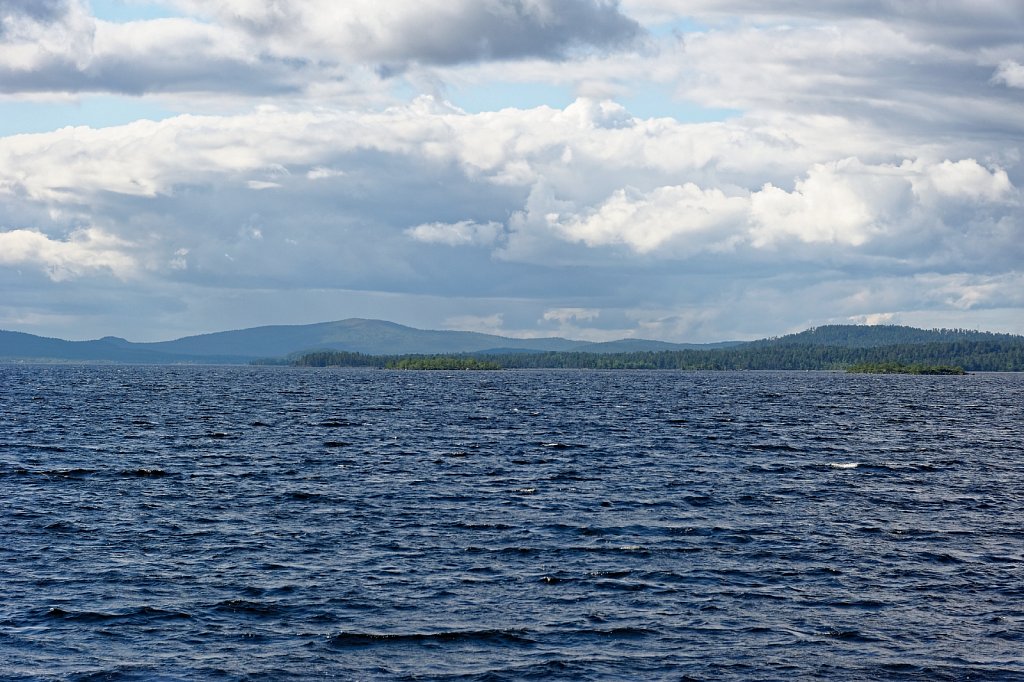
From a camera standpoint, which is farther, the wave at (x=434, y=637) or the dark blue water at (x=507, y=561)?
the wave at (x=434, y=637)

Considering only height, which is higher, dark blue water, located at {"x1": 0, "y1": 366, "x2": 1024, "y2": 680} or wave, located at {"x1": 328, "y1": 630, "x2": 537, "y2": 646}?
dark blue water, located at {"x1": 0, "y1": 366, "x2": 1024, "y2": 680}

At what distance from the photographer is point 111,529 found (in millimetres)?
46469

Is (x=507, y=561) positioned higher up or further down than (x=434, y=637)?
higher up

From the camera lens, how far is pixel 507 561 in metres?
41.0

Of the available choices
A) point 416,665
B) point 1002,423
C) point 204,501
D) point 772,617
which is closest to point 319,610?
point 416,665

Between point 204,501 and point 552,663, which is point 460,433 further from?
point 552,663

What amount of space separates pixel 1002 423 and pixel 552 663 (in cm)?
10048

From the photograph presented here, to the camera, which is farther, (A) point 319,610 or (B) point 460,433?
(B) point 460,433

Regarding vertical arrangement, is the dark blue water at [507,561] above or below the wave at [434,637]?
above

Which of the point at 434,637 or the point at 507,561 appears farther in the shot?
the point at 507,561

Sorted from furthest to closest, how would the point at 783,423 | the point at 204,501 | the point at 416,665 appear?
the point at 783,423 → the point at 204,501 → the point at 416,665

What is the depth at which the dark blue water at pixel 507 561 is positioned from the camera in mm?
29984

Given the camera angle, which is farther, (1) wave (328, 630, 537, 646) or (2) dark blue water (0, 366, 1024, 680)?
(1) wave (328, 630, 537, 646)

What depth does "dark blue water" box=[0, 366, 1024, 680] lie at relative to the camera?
29984 mm
